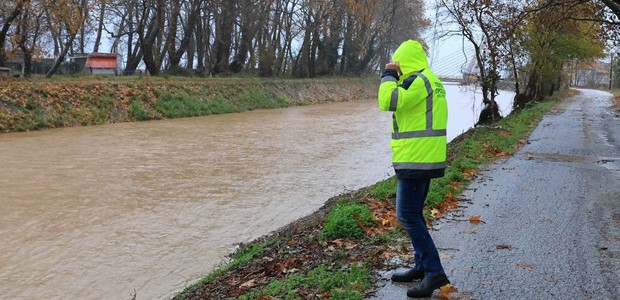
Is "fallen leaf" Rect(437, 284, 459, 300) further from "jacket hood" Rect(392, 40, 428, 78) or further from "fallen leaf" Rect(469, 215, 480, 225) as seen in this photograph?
"fallen leaf" Rect(469, 215, 480, 225)

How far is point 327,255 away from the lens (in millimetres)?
6305

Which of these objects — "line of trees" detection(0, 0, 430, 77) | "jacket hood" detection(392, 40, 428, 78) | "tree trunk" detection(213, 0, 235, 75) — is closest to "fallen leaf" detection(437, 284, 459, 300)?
"jacket hood" detection(392, 40, 428, 78)

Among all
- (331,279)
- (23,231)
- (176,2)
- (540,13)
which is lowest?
(23,231)

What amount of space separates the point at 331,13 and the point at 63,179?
134 feet

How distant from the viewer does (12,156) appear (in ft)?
54.3

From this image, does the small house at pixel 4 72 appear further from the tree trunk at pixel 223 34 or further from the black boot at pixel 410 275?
the black boot at pixel 410 275

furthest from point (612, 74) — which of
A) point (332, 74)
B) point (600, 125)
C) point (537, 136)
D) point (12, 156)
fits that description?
point (12, 156)

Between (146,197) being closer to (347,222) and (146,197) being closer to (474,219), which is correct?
(347,222)

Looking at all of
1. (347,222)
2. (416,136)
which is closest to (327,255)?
(347,222)

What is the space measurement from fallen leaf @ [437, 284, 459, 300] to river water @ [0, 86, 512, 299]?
3380 mm

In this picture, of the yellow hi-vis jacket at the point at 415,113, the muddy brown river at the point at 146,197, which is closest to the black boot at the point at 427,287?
the yellow hi-vis jacket at the point at 415,113

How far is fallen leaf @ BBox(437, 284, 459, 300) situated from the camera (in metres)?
4.85

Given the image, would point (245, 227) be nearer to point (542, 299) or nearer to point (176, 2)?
point (542, 299)

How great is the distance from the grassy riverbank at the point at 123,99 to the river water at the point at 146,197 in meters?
1.39
